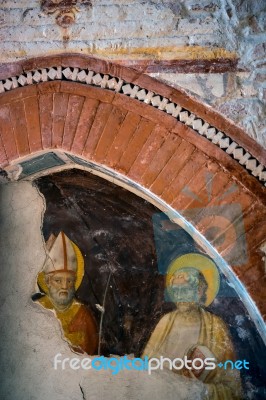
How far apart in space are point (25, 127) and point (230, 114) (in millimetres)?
1183

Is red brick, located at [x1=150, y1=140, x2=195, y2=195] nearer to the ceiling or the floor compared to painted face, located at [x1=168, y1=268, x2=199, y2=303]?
nearer to the ceiling

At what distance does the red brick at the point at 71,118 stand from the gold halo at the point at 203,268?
95 cm

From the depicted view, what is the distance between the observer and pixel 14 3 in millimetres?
3814

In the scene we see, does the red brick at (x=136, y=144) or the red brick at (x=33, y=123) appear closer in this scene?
the red brick at (x=136, y=144)

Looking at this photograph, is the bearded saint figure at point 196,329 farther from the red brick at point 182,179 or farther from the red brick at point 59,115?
the red brick at point 59,115

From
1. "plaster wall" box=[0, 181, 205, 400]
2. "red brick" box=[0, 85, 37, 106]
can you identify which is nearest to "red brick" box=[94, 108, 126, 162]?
"red brick" box=[0, 85, 37, 106]

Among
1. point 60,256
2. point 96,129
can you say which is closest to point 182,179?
point 96,129

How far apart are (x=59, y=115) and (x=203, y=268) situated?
122 centimetres

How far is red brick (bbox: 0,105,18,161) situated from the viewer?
12.1 ft

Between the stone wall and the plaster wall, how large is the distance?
3.17 ft

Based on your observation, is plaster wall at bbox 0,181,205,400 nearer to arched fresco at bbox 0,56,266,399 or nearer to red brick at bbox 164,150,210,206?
arched fresco at bbox 0,56,266,399

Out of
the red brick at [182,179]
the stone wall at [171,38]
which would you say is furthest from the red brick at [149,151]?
the stone wall at [171,38]

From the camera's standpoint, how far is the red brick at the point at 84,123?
3621 millimetres

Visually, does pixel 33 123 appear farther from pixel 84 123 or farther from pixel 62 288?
pixel 62 288
